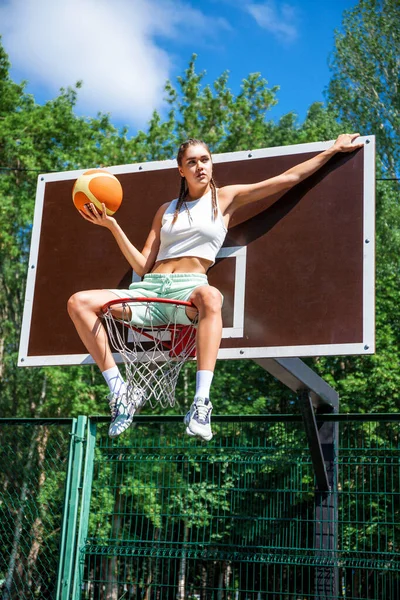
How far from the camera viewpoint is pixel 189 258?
5078mm

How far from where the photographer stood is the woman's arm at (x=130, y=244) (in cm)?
523

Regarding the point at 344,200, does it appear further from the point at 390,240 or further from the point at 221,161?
the point at 390,240

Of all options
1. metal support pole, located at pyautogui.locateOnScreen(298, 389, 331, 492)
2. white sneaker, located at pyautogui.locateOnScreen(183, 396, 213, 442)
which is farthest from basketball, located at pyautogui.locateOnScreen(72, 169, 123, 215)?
metal support pole, located at pyautogui.locateOnScreen(298, 389, 331, 492)

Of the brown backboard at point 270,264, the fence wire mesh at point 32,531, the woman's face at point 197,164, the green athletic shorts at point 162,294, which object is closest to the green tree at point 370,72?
the fence wire mesh at point 32,531

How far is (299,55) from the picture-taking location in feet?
88.9

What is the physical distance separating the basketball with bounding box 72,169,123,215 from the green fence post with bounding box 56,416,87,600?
5.64ft

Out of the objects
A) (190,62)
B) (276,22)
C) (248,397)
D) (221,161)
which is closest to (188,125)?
(190,62)

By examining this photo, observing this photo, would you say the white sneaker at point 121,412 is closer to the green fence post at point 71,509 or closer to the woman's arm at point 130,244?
the woman's arm at point 130,244

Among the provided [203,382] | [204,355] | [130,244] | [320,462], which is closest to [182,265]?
[130,244]

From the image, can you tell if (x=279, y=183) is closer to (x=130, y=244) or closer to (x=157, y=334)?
(x=130, y=244)

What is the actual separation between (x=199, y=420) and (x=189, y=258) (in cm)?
126

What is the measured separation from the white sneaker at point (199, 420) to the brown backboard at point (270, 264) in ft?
3.15

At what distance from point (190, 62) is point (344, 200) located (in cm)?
1643

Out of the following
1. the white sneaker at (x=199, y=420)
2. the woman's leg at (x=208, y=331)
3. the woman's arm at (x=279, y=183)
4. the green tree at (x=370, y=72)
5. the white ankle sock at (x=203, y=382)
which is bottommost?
the white sneaker at (x=199, y=420)
